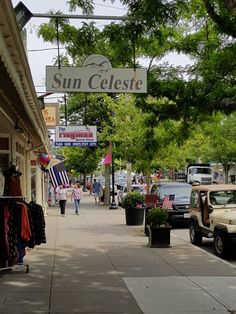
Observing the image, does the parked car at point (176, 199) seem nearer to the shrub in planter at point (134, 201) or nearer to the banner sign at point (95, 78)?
the shrub in planter at point (134, 201)

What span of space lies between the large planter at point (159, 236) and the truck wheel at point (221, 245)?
57.0 inches

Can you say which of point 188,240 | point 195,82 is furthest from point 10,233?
→ point 188,240

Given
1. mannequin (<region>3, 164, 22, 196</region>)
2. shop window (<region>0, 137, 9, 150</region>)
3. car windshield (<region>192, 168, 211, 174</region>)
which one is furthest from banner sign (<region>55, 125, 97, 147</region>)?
car windshield (<region>192, 168, 211, 174</region>)

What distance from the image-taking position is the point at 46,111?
93.1 feet

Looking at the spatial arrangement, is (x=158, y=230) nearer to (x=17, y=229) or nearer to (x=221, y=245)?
(x=221, y=245)

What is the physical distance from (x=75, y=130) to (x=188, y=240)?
12.9m

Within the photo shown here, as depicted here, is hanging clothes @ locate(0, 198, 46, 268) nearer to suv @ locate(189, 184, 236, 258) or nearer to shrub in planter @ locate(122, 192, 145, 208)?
suv @ locate(189, 184, 236, 258)

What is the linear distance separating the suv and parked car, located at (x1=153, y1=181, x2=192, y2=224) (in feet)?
12.0

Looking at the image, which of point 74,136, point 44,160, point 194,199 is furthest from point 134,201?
point 74,136

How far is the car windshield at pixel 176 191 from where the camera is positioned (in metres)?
20.7

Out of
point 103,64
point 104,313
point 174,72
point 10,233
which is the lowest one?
point 104,313

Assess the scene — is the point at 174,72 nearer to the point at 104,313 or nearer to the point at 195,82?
the point at 195,82

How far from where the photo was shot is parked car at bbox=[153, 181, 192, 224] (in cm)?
1939

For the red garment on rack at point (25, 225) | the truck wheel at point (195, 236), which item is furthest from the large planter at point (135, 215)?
the red garment on rack at point (25, 225)
